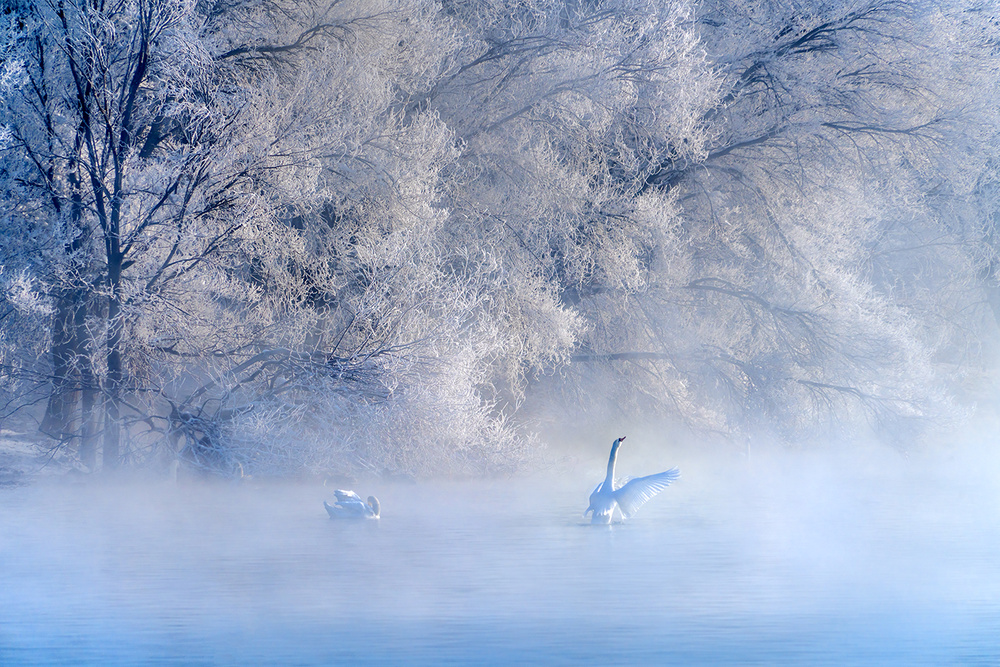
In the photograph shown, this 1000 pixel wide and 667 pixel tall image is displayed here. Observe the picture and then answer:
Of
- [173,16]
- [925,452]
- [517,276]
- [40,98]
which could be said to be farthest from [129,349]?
[925,452]

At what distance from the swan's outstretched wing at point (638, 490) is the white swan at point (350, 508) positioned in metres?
2.02

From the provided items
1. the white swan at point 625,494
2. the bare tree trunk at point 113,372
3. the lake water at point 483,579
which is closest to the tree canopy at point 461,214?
the bare tree trunk at point 113,372

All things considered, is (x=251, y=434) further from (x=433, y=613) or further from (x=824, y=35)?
(x=824, y=35)

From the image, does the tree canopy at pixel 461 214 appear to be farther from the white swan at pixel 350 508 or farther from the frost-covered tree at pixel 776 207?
the white swan at pixel 350 508

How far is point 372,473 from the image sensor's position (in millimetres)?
11578

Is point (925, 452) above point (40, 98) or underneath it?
underneath

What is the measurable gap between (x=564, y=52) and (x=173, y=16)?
15.2 ft

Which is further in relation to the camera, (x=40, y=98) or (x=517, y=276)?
(x=517, y=276)

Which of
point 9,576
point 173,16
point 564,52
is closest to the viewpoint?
point 9,576

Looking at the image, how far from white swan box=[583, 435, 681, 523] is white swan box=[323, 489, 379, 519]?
1.81 meters

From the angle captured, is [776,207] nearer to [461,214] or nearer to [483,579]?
[461,214]

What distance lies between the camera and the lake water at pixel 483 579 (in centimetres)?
550

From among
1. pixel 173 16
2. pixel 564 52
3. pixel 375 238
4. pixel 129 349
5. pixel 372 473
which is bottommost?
pixel 372 473

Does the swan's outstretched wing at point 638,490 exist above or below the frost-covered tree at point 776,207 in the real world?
below
